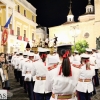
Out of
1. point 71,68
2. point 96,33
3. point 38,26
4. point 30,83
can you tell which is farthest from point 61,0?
point 71,68

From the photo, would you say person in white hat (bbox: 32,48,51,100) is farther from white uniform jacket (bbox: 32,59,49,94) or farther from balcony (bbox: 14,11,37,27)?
balcony (bbox: 14,11,37,27)

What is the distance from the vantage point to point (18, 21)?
35.8 meters

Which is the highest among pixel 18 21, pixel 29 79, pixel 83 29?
pixel 18 21

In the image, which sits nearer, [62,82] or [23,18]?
[62,82]

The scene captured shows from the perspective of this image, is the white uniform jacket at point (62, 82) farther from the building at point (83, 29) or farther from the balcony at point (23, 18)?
the balcony at point (23, 18)

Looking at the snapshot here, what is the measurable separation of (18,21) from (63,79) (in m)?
33.1

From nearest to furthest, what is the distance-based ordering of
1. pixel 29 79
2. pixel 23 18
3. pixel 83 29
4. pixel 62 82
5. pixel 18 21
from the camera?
pixel 62 82, pixel 29 79, pixel 18 21, pixel 83 29, pixel 23 18

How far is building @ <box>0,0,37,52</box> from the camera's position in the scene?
1204 inches

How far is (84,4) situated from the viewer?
153 feet

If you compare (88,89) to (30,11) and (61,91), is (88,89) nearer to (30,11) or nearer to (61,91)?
(61,91)

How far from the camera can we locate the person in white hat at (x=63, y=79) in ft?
11.1

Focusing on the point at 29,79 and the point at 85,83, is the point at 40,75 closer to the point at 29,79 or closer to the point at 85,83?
the point at 85,83

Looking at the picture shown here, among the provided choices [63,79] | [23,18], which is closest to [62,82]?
[63,79]

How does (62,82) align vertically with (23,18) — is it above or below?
below
